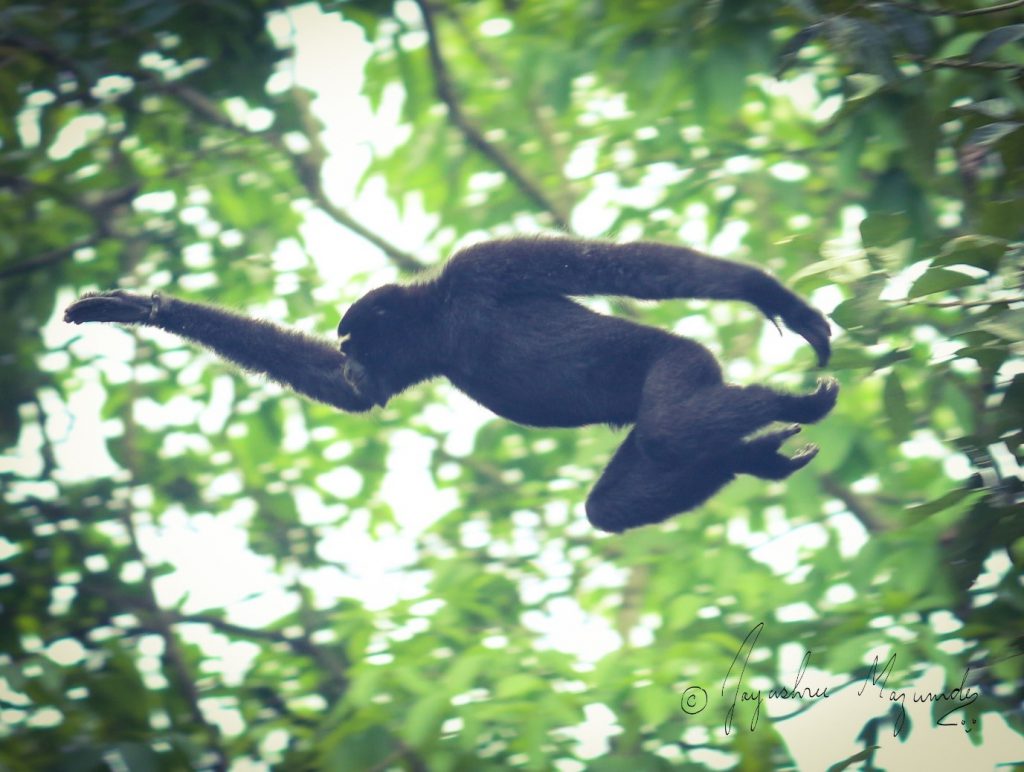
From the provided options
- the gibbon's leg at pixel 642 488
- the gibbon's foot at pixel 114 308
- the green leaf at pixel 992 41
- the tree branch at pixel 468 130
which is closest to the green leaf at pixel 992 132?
the green leaf at pixel 992 41

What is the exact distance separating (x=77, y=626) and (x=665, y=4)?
472 cm

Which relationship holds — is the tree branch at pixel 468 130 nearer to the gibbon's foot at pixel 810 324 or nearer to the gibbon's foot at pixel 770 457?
the gibbon's foot at pixel 770 457

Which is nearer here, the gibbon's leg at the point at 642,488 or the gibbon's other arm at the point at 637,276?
the gibbon's other arm at the point at 637,276

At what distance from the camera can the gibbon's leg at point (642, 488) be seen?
279 centimetres

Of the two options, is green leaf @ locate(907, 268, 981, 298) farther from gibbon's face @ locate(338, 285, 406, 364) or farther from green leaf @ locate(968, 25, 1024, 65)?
gibbon's face @ locate(338, 285, 406, 364)

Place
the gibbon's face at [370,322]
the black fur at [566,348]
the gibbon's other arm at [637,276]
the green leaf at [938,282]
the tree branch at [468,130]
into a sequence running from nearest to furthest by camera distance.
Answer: the gibbon's other arm at [637,276] < the black fur at [566,348] < the gibbon's face at [370,322] < the green leaf at [938,282] < the tree branch at [468,130]

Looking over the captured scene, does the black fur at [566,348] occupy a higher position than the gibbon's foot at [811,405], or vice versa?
the black fur at [566,348]

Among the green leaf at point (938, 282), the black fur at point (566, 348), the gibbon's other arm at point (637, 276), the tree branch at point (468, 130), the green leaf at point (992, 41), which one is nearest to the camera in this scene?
the gibbon's other arm at point (637, 276)

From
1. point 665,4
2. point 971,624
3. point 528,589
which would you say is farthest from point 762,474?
point 528,589

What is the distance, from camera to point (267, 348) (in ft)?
9.72

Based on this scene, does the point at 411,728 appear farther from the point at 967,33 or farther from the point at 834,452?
the point at 967,33

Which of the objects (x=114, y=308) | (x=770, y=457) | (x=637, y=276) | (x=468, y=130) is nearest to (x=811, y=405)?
(x=770, y=457)

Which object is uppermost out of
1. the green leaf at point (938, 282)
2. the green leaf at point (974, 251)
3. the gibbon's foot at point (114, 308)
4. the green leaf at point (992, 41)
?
the green leaf at point (992, 41)

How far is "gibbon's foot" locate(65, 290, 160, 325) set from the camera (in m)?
2.50
